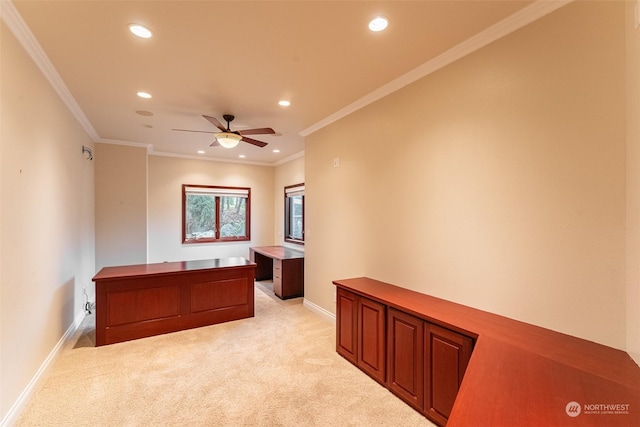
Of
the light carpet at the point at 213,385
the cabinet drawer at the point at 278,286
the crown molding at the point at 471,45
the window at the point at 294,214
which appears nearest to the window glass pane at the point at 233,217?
the window at the point at 294,214

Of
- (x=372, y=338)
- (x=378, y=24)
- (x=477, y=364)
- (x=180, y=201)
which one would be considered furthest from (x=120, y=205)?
(x=477, y=364)

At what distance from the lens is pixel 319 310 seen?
4258 mm

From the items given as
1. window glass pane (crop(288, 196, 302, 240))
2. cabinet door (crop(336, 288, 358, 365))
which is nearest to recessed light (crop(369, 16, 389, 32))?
cabinet door (crop(336, 288, 358, 365))

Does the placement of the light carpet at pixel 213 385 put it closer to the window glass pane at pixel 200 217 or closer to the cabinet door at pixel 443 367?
the cabinet door at pixel 443 367

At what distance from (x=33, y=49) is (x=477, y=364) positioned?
3780 millimetres

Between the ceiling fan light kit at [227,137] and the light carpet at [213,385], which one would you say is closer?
the light carpet at [213,385]

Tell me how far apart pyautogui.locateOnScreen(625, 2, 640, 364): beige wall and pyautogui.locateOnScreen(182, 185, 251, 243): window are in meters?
6.59

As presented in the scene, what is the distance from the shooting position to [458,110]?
7.88 feet

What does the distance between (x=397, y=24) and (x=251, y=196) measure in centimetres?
570

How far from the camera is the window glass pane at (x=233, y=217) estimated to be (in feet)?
22.7

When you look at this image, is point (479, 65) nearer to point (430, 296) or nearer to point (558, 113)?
point (558, 113)

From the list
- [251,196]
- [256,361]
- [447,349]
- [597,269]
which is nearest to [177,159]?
[251,196]

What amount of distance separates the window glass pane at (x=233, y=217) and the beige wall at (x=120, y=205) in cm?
176

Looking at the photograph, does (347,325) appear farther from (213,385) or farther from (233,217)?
(233,217)
